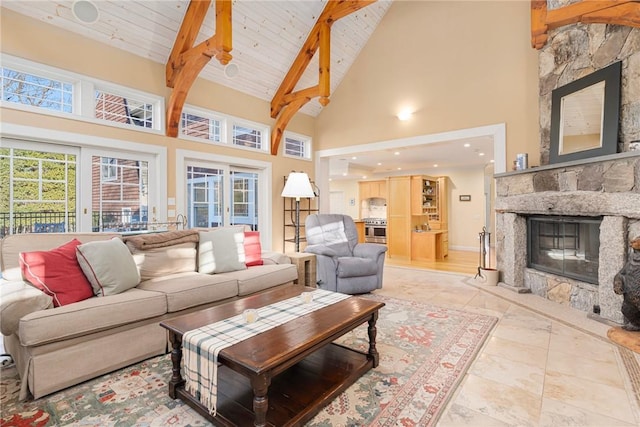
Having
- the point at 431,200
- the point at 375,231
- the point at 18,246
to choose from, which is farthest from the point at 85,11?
the point at 431,200

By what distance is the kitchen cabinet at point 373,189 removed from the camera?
9295 millimetres

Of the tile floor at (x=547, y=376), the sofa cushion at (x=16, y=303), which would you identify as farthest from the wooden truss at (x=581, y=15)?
the sofa cushion at (x=16, y=303)

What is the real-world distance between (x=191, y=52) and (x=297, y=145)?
9.40 feet

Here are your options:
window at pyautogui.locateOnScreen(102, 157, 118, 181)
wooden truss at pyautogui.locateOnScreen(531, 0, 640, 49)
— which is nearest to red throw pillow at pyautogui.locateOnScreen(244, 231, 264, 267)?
window at pyautogui.locateOnScreen(102, 157, 118, 181)

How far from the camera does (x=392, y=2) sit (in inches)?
208

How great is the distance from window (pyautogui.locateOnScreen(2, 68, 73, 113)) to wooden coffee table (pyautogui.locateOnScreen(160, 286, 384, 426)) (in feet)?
9.27

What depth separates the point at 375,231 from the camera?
8805mm

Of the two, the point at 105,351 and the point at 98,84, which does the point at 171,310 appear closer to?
the point at 105,351

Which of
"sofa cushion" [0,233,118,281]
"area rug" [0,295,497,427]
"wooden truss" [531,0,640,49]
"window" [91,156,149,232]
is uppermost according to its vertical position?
"wooden truss" [531,0,640,49]

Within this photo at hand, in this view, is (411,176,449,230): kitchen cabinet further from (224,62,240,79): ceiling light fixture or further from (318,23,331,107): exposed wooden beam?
(224,62,240,79): ceiling light fixture

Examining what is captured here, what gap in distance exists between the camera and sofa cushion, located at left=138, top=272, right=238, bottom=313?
250cm

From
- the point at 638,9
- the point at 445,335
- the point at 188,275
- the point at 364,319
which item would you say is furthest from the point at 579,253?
the point at 188,275

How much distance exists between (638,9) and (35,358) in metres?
5.18

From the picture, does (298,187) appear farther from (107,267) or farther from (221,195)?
(107,267)
